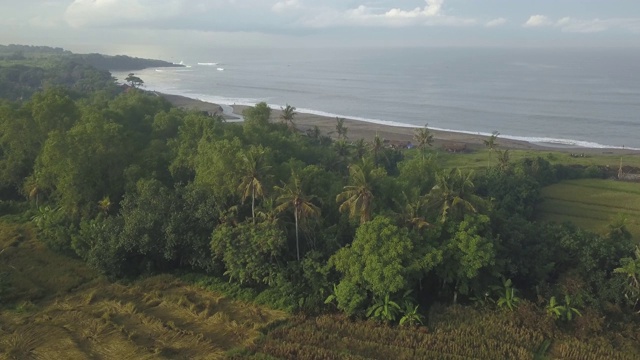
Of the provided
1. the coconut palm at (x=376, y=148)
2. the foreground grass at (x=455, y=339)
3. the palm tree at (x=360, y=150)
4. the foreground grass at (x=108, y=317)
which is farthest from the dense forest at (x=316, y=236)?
the coconut palm at (x=376, y=148)

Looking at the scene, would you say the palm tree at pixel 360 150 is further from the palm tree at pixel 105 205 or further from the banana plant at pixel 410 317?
the banana plant at pixel 410 317

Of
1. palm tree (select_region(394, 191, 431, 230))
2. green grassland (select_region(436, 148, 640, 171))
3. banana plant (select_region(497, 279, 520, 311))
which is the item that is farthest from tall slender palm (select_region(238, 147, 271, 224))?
green grassland (select_region(436, 148, 640, 171))

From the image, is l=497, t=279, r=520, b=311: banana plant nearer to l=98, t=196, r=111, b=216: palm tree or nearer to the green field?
the green field

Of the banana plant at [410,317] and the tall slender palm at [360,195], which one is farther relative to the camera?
the tall slender palm at [360,195]

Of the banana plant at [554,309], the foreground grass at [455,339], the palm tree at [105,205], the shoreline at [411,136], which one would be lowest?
the foreground grass at [455,339]

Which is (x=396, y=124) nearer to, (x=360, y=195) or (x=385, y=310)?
(x=360, y=195)

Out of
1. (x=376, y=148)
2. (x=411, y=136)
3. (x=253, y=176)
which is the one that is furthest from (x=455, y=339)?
A: (x=411, y=136)

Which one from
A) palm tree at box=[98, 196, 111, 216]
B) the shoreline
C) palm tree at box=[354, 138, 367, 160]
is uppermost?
the shoreline
